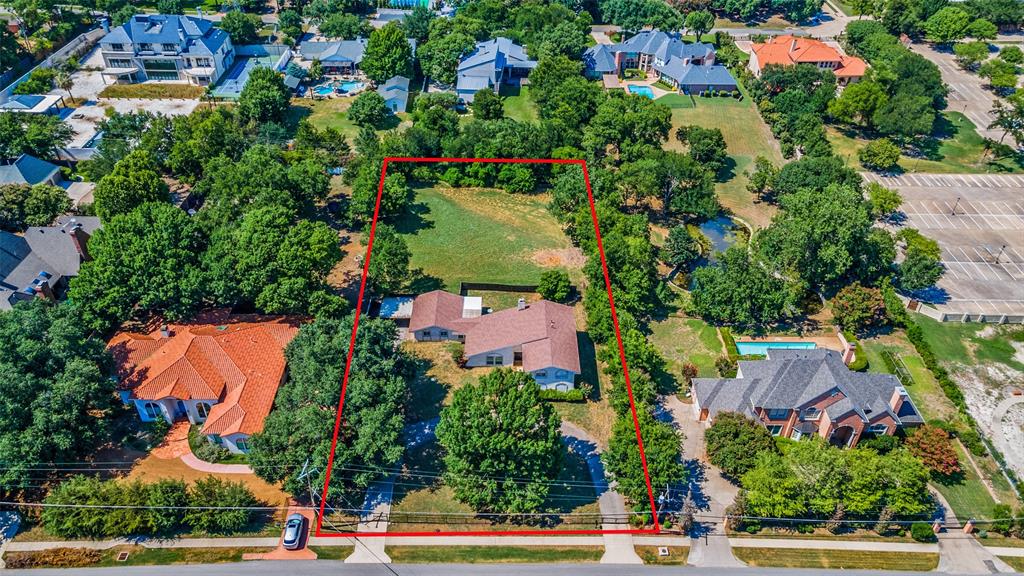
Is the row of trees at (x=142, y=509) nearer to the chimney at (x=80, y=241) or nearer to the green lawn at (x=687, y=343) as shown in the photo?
the chimney at (x=80, y=241)

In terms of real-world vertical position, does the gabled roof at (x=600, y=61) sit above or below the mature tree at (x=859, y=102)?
below

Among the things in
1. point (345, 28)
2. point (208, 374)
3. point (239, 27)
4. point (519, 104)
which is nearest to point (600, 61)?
point (519, 104)

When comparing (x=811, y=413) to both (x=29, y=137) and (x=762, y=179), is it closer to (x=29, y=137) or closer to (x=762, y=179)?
(x=762, y=179)

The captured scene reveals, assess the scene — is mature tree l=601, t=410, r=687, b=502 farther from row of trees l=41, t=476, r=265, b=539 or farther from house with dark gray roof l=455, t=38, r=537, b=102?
house with dark gray roof l=455, t=38, r=537, b=102

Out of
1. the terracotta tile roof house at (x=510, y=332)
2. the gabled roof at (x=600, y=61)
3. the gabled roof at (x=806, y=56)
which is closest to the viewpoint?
the terracotta tile roof house at (x=510, y=332)

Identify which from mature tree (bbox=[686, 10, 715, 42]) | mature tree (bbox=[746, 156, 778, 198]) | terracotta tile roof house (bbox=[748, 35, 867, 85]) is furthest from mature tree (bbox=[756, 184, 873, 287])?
mature tree (bbox=[686, 10, 715, 42])

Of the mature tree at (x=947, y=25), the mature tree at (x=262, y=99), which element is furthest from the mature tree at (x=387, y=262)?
the mature tree at (x=947, y=25)

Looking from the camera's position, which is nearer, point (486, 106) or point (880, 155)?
point (880, 155)

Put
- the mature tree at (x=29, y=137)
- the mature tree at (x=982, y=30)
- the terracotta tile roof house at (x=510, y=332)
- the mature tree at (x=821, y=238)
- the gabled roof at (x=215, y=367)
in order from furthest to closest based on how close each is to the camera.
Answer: the mature tree at (x=982, y=30) → the mature tree at (x=29, y=137) → the mature tree at (x=821, y=238) → the terracotta tile roof house at (x=510, y=332) → the gabled roof at (x=215, y=367)
